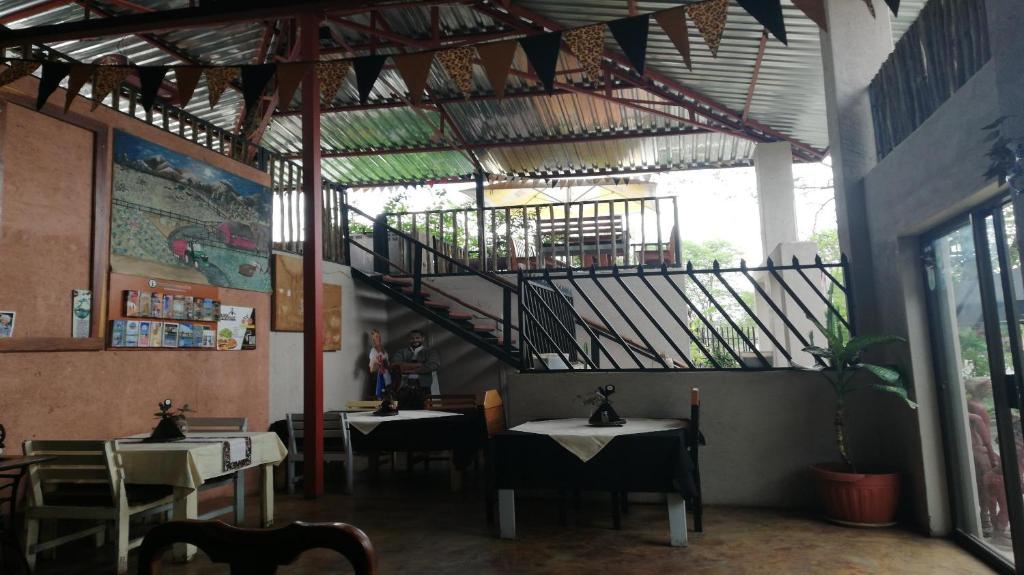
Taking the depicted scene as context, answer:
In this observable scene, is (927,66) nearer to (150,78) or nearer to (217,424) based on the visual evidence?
(150,78)

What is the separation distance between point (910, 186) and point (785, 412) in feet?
6.25

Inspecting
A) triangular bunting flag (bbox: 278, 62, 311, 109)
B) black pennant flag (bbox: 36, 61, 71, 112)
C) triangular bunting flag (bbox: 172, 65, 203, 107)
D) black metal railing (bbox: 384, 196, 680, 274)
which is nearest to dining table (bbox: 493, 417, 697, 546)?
triangular bunting flag (bbox: 278, 62, 311, 109)

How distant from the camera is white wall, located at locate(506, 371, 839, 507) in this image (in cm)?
478

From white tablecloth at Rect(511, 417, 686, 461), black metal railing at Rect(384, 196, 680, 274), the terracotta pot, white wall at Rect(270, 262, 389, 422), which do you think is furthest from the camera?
black metal railing at Rect(384, 196, 680, 274)

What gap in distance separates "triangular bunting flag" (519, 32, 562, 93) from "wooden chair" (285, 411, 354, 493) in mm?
3538

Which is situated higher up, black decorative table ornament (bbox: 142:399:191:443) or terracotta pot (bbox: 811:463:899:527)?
black decorative table ornament (bbox: 142:399:191:443)

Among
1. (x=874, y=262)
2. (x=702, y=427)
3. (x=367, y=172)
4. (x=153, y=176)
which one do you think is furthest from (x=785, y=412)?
(x=367, y=172)

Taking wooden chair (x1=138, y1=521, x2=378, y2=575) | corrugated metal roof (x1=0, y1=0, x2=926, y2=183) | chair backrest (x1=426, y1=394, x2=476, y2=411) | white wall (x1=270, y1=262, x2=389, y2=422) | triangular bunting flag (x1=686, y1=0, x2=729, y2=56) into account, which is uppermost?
corrugated metal roof (x1=0, y1=0, x2=926, y2=183)

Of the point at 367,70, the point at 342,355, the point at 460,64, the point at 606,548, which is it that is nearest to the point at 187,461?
the point at 606,548

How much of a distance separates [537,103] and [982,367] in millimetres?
7630

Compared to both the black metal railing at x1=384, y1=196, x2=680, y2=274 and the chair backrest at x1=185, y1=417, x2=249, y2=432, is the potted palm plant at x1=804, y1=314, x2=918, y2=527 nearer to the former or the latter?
the chair backrest at x1=185, y1=417, x2=249, y2=432

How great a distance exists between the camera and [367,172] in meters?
12.6

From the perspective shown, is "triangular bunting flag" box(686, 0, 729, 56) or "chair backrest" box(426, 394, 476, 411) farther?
"chair backrest" box(426, 394, 476, 411)

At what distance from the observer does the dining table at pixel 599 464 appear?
3854 millimetres
